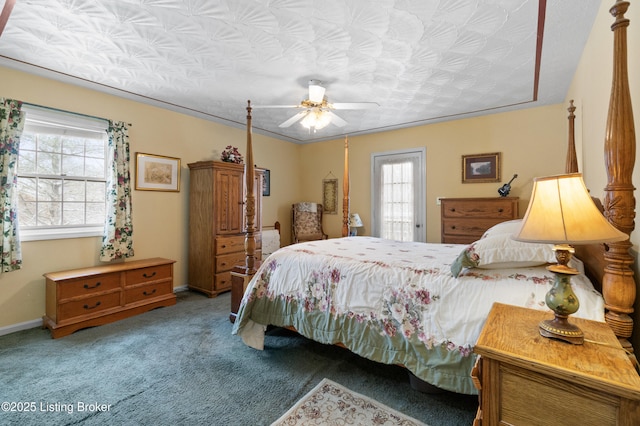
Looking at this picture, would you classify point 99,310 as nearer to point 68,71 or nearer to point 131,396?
point 131,396

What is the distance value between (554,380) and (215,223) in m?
3.76

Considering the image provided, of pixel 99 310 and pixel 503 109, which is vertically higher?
pixel 503 109

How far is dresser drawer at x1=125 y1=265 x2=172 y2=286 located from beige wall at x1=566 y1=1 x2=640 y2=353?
13.0 ft

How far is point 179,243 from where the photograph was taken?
416 centimetres

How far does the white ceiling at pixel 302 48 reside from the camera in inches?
77.6

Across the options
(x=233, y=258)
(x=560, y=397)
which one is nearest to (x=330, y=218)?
(x=233, y=258)

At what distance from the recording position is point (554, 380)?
88 centimetres

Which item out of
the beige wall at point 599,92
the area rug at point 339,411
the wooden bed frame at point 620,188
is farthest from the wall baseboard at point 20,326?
the beige wall at point 599,92

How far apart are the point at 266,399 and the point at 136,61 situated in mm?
3027

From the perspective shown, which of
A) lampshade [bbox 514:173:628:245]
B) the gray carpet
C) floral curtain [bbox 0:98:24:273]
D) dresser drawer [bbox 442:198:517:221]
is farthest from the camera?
dresser drawer [bbox 442:198:517:221]

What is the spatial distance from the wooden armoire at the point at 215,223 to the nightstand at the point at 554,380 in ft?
11.5

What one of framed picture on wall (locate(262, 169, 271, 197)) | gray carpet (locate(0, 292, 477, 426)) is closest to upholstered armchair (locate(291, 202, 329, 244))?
framed picture on wall (locate(262, 169, 271, 197))

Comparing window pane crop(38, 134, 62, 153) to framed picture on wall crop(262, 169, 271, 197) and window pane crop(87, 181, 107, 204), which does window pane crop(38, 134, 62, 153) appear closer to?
window pane crop(87, 181, 107, 204)

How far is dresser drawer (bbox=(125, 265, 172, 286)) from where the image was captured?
3.22 meters
